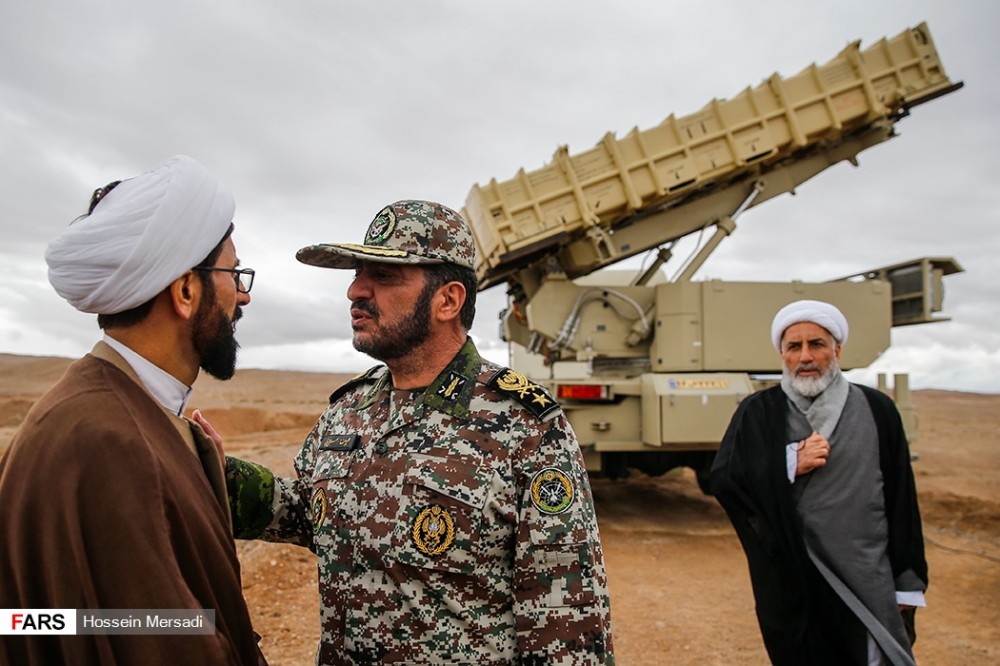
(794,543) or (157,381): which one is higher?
(157,381)

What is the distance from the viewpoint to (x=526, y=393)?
1.72 meters

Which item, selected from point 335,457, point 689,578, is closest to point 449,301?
point 335,457

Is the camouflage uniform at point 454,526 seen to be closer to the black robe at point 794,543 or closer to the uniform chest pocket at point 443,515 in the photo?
the uniform chest pocket at point 443,515

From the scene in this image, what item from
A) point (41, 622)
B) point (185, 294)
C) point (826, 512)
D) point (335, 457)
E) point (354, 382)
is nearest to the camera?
point (41, 622)

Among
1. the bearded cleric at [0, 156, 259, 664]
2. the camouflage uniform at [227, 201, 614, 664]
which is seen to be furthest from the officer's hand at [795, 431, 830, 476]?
the bearded cleric at [0, 156, 259, 664]

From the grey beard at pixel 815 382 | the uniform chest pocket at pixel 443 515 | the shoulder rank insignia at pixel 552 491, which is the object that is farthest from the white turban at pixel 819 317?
the uniform chest pocket at pixel 443 515

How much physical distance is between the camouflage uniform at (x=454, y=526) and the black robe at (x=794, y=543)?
4.59ft

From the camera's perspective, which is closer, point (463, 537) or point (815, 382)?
point (463, 537)

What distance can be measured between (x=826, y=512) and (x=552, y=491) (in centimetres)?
159

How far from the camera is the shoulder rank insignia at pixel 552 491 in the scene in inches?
61.8

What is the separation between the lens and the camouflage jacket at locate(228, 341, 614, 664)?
5.05 feet

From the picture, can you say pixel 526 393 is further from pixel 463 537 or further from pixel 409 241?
pixel 409 241

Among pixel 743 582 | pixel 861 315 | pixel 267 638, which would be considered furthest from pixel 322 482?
pixel 861 315

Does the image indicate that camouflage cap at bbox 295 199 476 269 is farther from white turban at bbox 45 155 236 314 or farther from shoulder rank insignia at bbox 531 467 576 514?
shoulder rank insignia at bbox 531 467 576 514
